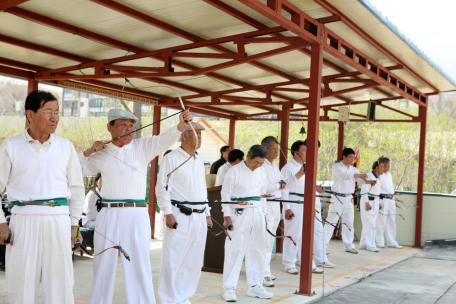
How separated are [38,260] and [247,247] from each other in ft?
8.94

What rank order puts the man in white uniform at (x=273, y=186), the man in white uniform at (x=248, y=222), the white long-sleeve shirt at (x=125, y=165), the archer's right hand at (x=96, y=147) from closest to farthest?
the archer's right hand at (x=96, y=147) < the white long-sleeve shirt at (x=125, y=165) < the man in white uniform at (x=248, y=222) < the man in white uniform at (x=273, y=186)

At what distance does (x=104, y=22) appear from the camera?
547cm

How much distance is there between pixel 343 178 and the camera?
862 centimetres

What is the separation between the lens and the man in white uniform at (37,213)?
286cm

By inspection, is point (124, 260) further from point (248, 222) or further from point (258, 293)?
point (258, 293)

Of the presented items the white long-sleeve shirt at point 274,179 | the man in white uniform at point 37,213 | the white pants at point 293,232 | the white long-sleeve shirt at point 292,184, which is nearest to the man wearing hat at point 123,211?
the man in white uniform at point 37,213

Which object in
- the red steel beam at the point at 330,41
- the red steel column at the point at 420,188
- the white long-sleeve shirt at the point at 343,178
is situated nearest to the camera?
the red steel beam at the point at 330,41

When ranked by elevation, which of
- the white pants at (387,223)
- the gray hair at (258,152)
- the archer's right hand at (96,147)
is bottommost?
the white pants at (387,223)

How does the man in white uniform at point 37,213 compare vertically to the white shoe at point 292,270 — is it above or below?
above

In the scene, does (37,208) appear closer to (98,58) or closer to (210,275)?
(210,275)

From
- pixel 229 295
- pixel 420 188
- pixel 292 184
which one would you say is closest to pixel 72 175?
pixel 229 295

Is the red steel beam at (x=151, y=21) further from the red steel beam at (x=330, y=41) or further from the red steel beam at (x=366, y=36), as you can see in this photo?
the red steel beam at (x=366, y=36)

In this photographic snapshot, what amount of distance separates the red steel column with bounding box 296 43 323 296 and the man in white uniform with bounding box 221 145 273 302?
470 millimetres

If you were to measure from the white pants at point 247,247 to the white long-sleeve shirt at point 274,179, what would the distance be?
891mm
